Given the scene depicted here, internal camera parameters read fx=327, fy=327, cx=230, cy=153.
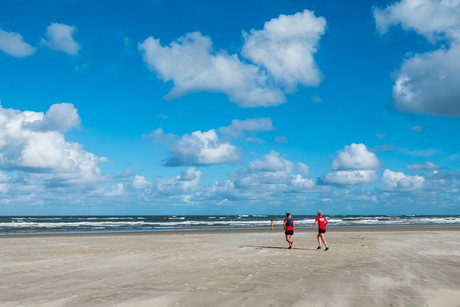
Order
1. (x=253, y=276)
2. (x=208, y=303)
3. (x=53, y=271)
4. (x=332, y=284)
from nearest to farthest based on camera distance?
(x=208, y=303), (x=332, y=284), (x=253, y=276), (x=53, y=271)

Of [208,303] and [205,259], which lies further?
[205,259]

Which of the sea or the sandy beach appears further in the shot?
the sea

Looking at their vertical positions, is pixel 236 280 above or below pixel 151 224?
above

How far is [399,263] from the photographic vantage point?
11.8 m

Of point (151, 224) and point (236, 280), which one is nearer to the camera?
point (236, 280)

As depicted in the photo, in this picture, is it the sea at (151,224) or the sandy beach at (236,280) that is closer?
the sandy beach at (236,280)

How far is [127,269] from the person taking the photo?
37.3 feet

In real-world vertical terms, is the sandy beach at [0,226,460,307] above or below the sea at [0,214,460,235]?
above

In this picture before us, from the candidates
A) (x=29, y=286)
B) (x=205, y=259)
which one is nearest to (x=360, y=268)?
(x=205, y=259)

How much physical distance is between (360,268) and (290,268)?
230cm

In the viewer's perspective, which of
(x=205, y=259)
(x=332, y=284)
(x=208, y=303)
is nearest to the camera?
(x=208, y=303)

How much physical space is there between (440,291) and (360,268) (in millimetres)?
3428

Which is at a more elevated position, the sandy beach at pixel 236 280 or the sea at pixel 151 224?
the sandy beach at pixel 236 280

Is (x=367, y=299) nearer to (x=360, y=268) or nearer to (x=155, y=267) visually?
(x=360, y=268)
